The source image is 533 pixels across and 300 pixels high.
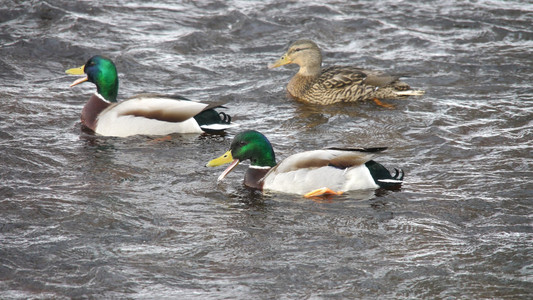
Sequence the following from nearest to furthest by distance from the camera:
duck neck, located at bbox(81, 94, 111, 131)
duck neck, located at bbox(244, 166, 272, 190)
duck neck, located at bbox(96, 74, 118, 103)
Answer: duck neck, located at bbox(244, 166, 272, 190) → duck neck, located at bbox(81, 94, 111, 131) → duck neck, located at bbox(96, 74, 118, 103)

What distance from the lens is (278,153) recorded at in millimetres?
8602

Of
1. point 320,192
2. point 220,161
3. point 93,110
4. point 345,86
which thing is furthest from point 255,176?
point 345,86

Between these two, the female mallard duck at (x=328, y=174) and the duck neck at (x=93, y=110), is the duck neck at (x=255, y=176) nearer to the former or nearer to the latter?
the female mallard duck at (x=328, y=174)

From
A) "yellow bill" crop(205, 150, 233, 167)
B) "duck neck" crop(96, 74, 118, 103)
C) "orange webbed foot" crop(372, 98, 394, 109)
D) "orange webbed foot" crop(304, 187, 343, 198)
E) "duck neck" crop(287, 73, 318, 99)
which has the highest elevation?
"duck neck" crop(96, 74, 118, 103)

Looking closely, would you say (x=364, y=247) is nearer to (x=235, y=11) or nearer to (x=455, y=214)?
(x=455, y=214)

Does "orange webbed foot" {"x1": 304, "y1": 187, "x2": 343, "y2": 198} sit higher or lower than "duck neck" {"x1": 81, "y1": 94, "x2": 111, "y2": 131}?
lower

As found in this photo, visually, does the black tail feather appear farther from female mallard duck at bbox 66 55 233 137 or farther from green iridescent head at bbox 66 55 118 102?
green iridescent head at bbox 66 55 118 102

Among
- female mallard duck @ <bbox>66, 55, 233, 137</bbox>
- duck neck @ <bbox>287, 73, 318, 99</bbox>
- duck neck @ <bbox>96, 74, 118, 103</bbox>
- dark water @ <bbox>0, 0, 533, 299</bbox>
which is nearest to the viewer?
dark water @ <bbox>0, 0, 533, 299</bbox>

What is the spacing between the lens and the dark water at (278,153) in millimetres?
5750

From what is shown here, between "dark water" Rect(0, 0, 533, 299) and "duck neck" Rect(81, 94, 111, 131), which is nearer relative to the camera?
"dark water" Rect(0, 0, 533, 299)

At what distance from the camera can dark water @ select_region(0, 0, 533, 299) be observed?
5.75 meters

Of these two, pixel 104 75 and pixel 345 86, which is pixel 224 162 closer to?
pixel 104 75

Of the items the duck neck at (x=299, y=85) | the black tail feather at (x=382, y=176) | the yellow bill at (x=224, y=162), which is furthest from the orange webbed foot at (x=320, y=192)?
the duck neck at (x=299, y=85)

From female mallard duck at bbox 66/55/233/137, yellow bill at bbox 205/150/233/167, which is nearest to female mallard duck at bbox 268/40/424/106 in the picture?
female mallard duck at bbox 66/55/233/137
